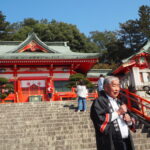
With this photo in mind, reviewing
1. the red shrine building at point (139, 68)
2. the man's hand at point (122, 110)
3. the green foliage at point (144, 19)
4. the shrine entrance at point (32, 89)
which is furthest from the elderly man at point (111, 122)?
the green foliage at point (144, 19)

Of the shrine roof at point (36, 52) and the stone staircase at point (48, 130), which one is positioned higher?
the shrine roof at point (36, 52)

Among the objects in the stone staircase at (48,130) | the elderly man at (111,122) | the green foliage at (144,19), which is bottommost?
the stone staircase at (48,130)

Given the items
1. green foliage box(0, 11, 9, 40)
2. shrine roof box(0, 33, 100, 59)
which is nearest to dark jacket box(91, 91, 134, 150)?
shrine roof box(0, 33, 100, 59)

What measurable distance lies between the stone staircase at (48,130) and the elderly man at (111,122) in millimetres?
3491

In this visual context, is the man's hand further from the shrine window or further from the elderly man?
the shrine window

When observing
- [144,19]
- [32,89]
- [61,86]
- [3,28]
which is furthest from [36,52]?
[3,28]

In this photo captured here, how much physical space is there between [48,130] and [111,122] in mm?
4594

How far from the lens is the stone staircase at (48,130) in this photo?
18.6 feet

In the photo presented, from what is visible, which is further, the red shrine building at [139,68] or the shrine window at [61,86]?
the shrine window at [61,86]

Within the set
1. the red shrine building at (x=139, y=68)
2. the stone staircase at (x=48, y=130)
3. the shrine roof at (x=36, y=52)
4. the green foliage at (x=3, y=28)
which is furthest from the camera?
the green foliage at (x=3, y=28)

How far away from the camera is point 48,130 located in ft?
21.5

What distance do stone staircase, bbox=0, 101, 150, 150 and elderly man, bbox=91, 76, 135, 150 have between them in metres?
3.49

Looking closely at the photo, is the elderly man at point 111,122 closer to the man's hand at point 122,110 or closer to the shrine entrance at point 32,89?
the man's hand at point 122,110

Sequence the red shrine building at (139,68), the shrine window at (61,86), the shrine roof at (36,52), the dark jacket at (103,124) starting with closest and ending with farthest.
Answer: the dark jacket at (103,124), the red shrine building at (139,68), the shrine roof at (36,52), the shrine window at (61,86)
